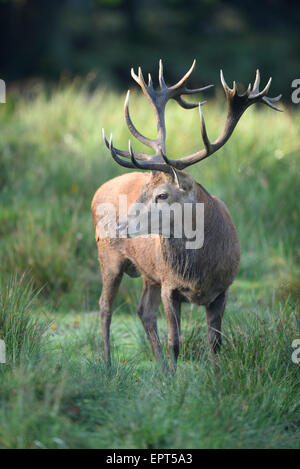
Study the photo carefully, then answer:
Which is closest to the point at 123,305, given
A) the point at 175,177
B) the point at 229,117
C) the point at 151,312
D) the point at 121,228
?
the point at 151,312

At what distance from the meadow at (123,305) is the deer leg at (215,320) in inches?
4.1

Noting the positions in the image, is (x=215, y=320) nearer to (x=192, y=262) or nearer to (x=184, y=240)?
(x=192, y=262)

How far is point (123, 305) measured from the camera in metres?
6.98

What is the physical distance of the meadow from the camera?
12.6ft

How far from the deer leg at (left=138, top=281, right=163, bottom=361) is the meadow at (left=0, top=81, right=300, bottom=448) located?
6.1 inches

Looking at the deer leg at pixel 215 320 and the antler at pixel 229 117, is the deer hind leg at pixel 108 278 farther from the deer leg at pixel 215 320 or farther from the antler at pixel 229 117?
the antler at pixel 229 117

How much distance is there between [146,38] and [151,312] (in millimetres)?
19479

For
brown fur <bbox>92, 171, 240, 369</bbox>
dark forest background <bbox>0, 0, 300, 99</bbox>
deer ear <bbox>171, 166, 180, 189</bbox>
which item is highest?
dark forest background <bbox>0, 0, 300, 99</bbox>

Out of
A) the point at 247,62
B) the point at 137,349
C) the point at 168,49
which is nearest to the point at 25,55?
the point at 168,49

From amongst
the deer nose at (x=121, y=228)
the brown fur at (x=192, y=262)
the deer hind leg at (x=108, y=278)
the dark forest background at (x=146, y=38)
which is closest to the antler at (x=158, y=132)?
the brown fur at (x=192, y=262)

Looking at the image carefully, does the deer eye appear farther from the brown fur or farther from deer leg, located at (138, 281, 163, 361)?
deer leg, located at (138, 281, 163, 361)

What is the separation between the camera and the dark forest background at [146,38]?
69.8 ft

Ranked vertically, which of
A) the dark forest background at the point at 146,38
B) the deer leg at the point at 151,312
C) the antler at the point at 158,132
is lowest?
the deer leg at the point at 151,312

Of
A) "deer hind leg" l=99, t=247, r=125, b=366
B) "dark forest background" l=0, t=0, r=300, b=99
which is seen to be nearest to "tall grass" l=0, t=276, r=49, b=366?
"deer hind leg" l=99, t=247, r=125, b=366
